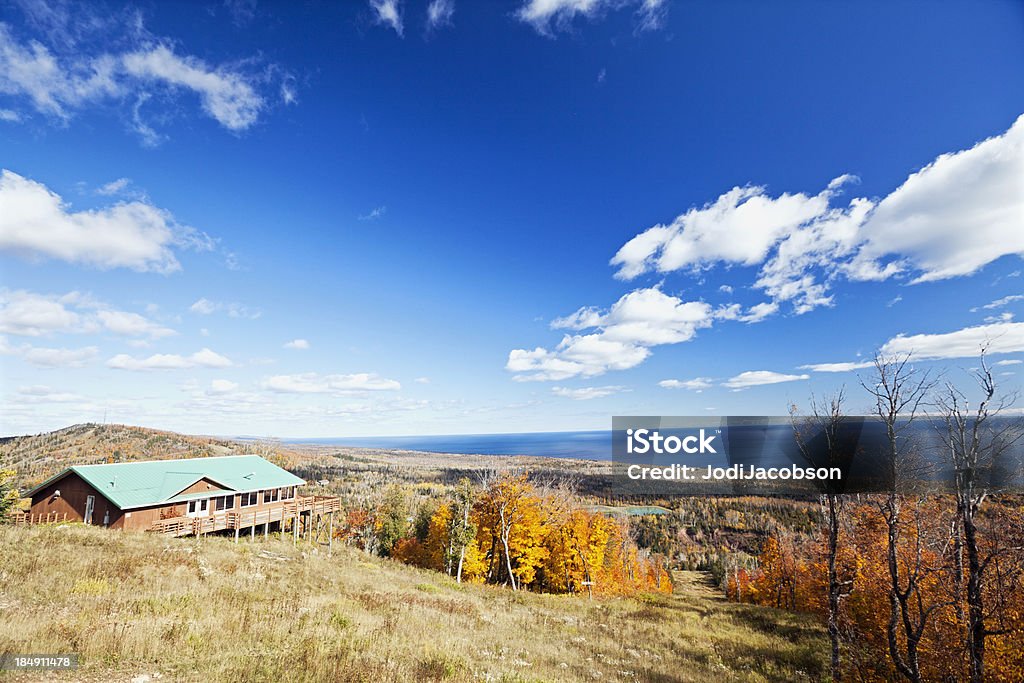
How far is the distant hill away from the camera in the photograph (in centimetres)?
11512

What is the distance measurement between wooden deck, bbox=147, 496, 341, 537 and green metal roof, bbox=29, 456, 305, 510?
1867mm

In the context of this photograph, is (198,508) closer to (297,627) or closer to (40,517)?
(40,517)

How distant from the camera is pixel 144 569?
1407 cm

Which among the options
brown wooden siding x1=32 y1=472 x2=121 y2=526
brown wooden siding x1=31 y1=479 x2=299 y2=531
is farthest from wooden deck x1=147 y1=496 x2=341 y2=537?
brown wooden siding x1=32 y1=472 x2=121 y2=526

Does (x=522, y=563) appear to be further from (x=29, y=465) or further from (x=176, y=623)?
(x=29, y=465)

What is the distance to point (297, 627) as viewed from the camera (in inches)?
425

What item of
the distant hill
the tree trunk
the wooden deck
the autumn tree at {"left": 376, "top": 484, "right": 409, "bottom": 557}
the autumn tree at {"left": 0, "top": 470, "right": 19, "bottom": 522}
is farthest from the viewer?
the distant hill

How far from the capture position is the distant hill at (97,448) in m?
115

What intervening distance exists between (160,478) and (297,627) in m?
28.4

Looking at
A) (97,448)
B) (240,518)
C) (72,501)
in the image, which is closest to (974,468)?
(240,518)

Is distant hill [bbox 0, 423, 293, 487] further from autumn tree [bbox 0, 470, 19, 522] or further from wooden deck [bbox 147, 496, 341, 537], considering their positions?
wooden deck [bbox 147, 496, 341, 537]

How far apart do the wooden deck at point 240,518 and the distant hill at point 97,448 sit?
8856 cm

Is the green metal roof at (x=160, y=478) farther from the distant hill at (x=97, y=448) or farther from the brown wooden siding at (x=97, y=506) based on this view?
the distant hill at (x=97, y=448)

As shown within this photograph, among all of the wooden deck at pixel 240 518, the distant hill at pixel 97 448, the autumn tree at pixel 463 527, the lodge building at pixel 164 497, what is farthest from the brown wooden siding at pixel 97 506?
the distant hill at pixel 97 448
